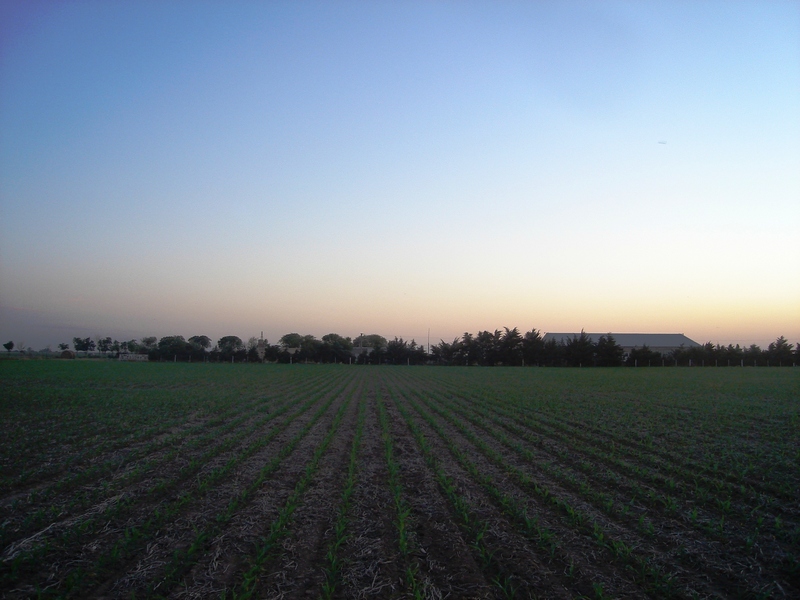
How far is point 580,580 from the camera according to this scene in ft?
14.0

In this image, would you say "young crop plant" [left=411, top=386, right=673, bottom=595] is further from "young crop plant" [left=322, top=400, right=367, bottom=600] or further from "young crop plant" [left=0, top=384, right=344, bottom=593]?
"young crop plant" [left=0, top=384, right=344, bottom=593]

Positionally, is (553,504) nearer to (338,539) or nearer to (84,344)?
(338,539)

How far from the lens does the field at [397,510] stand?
4246 millimetres

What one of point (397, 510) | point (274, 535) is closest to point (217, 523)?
point (274, 535)

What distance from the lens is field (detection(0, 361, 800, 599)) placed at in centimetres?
425

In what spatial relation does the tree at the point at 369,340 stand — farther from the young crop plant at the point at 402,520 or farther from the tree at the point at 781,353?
the young crop plant at the point at 402,520

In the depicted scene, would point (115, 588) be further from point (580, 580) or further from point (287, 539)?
point (580, 580)

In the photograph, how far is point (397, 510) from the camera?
→ 20.0 feet

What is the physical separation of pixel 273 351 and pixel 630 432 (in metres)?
83.8

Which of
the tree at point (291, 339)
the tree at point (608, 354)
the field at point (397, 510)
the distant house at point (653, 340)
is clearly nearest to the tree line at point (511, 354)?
the tree at point (608, 354)

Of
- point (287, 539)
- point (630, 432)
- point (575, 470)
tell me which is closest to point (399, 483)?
point (287, 539)

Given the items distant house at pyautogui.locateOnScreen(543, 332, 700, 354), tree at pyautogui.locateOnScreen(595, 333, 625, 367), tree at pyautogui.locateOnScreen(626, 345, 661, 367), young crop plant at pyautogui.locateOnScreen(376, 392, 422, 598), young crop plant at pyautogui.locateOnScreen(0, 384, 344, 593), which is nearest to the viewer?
young crop plant at pyautogui.locateOnScreen(376, 392, 422, 598)

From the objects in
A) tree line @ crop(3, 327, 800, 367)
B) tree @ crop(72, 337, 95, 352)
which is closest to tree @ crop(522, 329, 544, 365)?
tree line @ crop(3, 327, 800, 367)

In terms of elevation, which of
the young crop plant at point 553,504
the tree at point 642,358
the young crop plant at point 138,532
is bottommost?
the young crop plant at point 138,532
